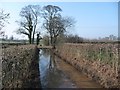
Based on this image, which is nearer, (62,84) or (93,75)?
(62,84)

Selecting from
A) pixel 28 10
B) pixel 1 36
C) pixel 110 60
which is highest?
pixel 28 10

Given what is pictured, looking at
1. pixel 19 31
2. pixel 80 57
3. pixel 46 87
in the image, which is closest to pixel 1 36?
pixel 46 87

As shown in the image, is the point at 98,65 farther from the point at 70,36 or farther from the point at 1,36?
the point at 70,36

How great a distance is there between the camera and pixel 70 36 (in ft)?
155

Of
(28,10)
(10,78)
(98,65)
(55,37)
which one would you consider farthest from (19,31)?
(10,78)

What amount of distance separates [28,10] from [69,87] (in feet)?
140

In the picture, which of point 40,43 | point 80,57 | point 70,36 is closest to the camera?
point 80,57

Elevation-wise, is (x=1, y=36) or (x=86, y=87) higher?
(x=1, y=36)

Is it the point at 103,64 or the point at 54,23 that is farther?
the point at 54,23

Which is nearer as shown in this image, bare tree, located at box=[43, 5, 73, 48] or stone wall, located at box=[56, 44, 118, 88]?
stone wall, located at box=[56, 44, 118, 88]

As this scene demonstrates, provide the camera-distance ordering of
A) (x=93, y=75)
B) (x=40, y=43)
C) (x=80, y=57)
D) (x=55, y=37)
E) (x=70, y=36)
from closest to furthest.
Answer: (x=93, y=75)
(x=80, y=57)
(x=70, y=36)
(x=55, y=37)
(x=40, y=43)

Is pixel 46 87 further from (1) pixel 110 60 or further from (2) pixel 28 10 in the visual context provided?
(2) pixel 28 10

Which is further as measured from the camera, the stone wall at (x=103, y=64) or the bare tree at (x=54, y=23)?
the bare tree at (x=54, y=23)

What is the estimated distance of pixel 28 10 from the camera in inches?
2121
